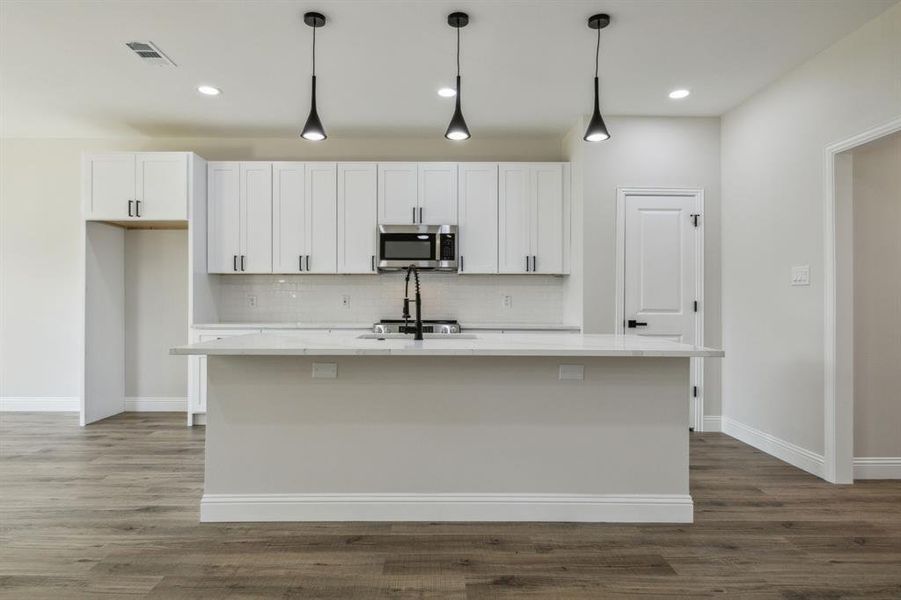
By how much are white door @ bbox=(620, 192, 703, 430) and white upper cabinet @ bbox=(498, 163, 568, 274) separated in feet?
2.09

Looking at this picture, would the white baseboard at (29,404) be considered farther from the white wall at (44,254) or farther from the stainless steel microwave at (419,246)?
the stainless steel microwave at (419,246)

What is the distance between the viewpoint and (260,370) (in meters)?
2.53

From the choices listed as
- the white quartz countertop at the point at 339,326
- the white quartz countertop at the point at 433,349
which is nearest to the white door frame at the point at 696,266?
the white quartz countertop at the point at 339,326

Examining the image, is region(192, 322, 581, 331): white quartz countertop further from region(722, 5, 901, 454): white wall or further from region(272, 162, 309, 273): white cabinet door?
region(722, 5, 901, 454): white wall

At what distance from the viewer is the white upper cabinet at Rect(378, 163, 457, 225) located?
473cm

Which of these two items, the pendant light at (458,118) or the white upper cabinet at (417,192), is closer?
the pendant light at (458,118)

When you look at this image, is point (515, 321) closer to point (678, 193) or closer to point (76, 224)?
point (678, 193)

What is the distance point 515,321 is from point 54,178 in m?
4.82

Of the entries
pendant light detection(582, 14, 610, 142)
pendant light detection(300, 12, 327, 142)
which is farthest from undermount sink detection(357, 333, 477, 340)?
pendant light detection(582, 14, 610, 142)

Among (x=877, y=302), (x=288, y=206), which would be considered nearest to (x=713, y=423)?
(x=877, y=302)

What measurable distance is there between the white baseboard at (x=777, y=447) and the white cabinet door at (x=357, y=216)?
345 cm

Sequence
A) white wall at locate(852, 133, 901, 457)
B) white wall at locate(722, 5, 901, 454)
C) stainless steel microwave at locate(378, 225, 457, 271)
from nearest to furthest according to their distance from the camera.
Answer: white wall at locate(722, 5, 901, 454) < white wall at locate(852, 133, 901, 457) < stainless steel microwave at locate(378, 225, 457, 271)

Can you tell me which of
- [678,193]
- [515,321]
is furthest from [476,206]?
→ [678,193]

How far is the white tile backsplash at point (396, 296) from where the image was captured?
505 centimetres
